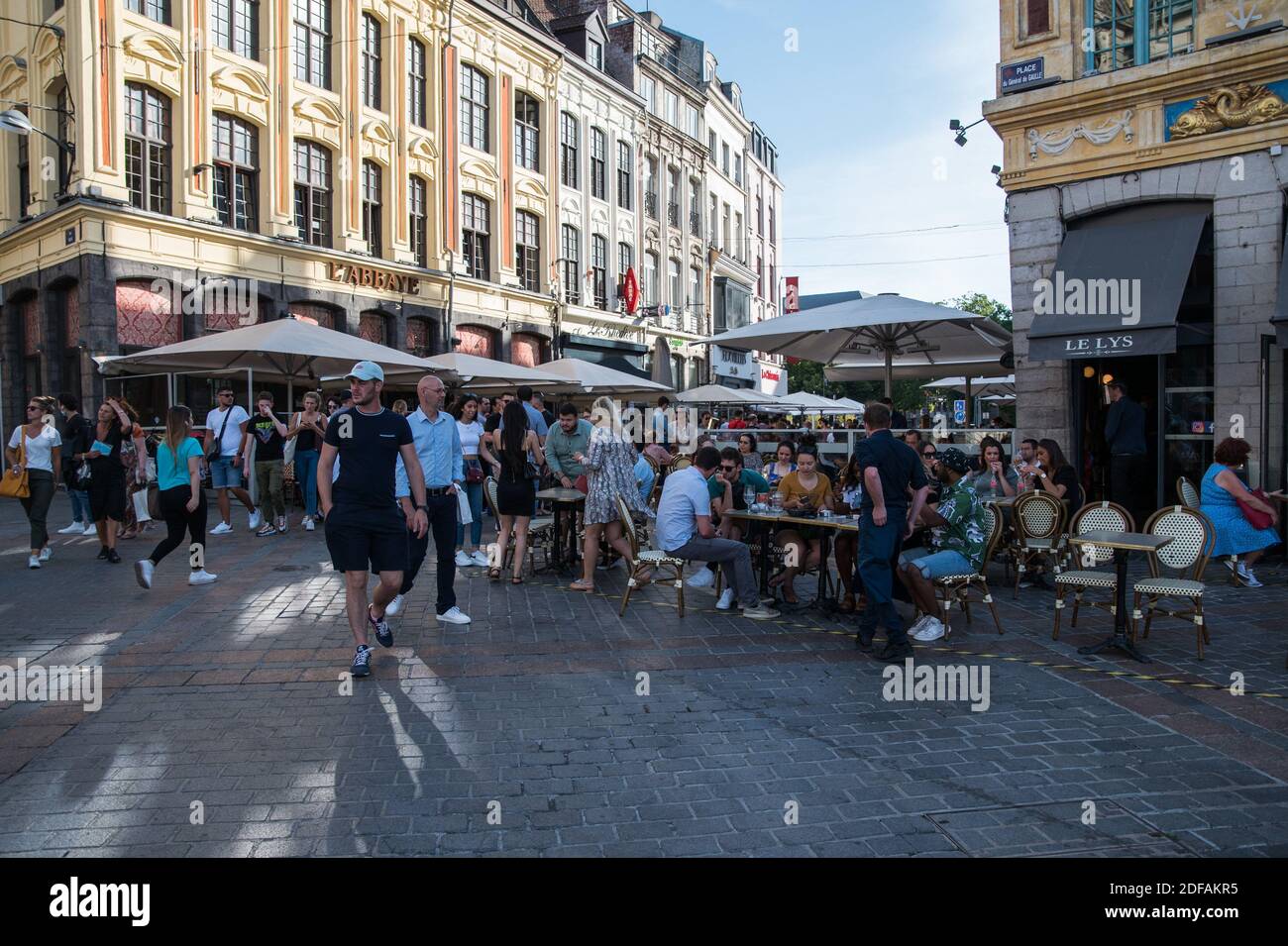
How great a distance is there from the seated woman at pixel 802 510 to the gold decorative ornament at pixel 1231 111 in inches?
276

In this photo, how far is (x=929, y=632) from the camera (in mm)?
6609

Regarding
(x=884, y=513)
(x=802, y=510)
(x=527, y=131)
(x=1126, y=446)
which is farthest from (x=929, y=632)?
(x=527, y=131)

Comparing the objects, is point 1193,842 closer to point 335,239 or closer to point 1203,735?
point 1203,735

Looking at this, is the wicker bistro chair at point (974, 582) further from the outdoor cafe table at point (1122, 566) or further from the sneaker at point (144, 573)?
the sneaker at point (144, 573)

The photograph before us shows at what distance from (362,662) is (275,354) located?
10.2 metres

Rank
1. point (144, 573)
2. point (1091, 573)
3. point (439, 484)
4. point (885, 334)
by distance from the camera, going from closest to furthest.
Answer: point (1091, 573), point (439, 484), point (144, 573), point (885, 334)

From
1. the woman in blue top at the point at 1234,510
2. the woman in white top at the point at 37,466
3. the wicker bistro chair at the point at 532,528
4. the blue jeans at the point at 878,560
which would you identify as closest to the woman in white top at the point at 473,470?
the wicker bistro chair at the point at 532,528

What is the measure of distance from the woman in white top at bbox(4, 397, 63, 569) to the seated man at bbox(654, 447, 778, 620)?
6569 mm

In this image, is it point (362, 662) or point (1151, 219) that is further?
point (1151, 219)

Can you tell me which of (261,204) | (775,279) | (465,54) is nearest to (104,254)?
(261,204)

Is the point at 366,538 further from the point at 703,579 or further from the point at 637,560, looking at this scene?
the point at 703,579

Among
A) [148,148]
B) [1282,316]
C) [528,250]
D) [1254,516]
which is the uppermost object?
[528,250]
